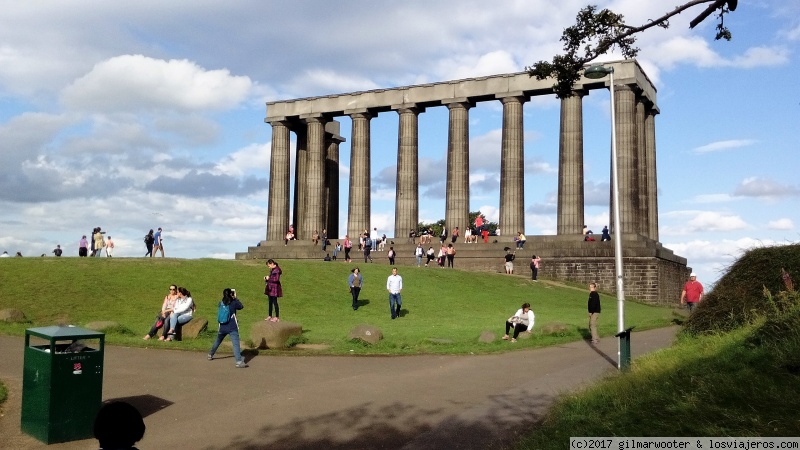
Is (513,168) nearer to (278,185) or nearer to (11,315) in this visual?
(278,185)

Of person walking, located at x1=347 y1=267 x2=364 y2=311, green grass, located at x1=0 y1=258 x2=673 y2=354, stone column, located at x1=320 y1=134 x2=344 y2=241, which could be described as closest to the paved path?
green grass, located at x1=0 y1=258 x2=673 y2=354

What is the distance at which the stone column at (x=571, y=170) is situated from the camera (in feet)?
168

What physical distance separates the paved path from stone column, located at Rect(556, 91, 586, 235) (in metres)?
32.1

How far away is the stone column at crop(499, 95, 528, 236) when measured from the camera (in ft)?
175

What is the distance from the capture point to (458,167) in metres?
55.7

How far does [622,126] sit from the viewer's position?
50.9 m

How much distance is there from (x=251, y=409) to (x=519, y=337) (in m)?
10.5

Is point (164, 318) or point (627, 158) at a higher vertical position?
point (627, 158)

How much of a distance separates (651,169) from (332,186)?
2698cm

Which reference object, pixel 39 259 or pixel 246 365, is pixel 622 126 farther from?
pixel 246 365

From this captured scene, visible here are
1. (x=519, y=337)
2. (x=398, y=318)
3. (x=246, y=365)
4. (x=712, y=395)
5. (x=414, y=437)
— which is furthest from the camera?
(x=398, y=318)

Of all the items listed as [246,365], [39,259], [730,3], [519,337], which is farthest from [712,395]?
[39,259]

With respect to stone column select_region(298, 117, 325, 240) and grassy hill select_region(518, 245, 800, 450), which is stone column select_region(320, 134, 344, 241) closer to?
stone column select_region(298, 117, 325, 240)

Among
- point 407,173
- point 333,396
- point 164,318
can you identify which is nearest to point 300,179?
point 407,173
